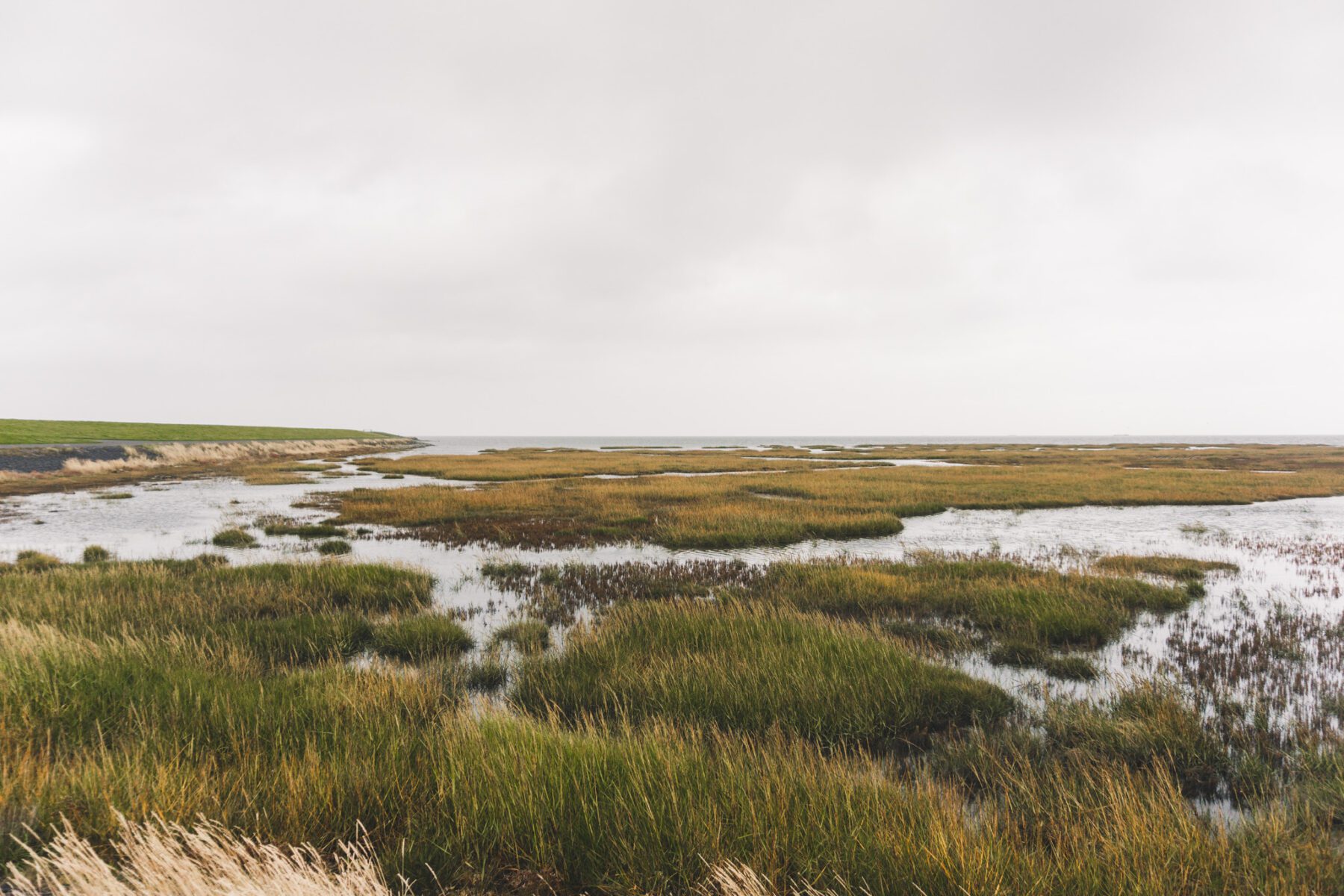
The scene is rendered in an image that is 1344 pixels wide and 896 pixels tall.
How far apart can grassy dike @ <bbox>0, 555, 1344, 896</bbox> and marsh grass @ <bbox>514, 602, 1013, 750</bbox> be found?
35mm

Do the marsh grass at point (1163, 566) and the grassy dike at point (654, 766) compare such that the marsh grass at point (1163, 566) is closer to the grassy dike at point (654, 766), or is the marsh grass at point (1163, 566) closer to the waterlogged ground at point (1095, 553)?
the waterlogged ground at point (1095, 553)

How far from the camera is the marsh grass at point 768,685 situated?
240 inches

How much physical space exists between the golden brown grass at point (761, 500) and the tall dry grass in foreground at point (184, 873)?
15301 millimetres

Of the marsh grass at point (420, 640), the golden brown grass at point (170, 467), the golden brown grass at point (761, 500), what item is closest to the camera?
the marsh grass at point (420, 640)

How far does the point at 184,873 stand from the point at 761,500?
2583 cm

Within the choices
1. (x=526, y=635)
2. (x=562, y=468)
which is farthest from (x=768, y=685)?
(x=562, y=468)

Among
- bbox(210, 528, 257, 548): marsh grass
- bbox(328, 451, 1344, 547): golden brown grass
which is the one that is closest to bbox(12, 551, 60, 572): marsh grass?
bbox(210, 528, 257, 548): marsh grass

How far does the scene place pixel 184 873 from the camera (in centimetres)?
250

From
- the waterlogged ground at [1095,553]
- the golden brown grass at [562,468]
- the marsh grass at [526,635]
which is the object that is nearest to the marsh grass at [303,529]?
the waterlogged ground at [1095,553]

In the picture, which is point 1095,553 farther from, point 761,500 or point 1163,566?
point 761,500

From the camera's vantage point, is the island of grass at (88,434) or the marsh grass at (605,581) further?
the island of grass at (88,434)

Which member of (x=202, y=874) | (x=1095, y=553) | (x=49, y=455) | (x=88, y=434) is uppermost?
(x=88, y=434)

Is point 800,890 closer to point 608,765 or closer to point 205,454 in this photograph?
point 608,765

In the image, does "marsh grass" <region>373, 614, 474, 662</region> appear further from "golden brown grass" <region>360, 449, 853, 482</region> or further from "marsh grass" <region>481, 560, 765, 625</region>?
"golden brown grass" <region>360, 449, 853, 482</region>
